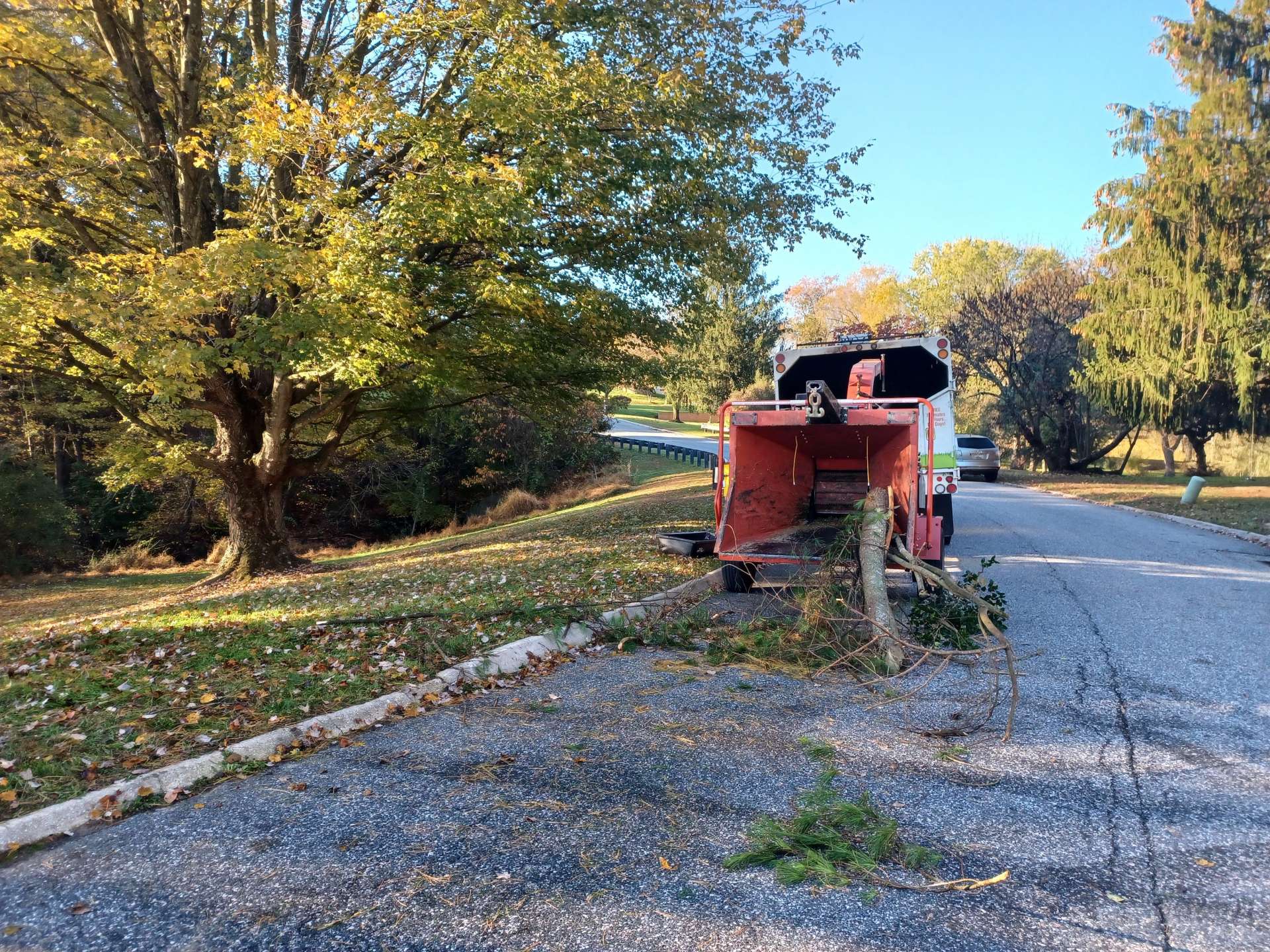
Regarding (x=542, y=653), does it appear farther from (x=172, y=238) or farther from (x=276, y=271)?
(x=172, y=238)

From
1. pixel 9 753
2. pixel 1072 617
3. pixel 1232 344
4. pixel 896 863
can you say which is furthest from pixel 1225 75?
pixel 9 753

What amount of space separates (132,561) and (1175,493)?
3245cm

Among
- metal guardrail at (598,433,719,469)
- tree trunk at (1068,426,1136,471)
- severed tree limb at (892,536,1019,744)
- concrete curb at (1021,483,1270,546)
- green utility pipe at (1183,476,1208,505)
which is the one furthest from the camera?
metal guardrail at (598,433,719,469)

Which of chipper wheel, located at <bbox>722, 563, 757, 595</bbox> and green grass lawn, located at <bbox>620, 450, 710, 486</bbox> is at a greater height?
green grass lawn, located at <bbox>620, 450, 710, 486</bbox>

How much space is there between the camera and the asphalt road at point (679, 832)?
9.57 ft

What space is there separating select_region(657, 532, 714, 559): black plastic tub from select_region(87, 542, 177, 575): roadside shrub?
21131mm

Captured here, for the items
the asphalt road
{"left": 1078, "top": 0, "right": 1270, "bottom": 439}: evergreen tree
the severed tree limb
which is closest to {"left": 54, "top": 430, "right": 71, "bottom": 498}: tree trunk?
the asphalt road

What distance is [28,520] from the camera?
76.3 feet

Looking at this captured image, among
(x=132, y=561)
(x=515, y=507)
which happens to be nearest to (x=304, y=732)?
(x=515, y=507)

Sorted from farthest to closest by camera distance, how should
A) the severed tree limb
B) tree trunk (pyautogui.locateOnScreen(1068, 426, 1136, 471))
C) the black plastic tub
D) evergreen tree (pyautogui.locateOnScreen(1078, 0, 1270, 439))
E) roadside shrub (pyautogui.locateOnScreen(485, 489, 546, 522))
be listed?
1. tree trunk (pyautogui.locateOnScreen(1068, 426, 1136, 471))
2. roadside shrub (pyautogui.locateOnScreen(485, 489, 546, 522))
3. evergreen tree (pyautogui.locateOnScreen(1078, 0, 1270, 439))
4. the black plastic tub
5. the severed tree limb

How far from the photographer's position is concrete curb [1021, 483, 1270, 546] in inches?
549

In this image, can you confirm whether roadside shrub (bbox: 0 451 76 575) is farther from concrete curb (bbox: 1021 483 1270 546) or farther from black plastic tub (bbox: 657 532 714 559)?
concrete curb (bbox: 1021 483 1270 546)

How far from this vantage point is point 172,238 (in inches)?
522

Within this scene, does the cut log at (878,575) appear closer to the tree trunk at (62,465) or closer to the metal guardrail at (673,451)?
the metal guardrail at (673,451)
